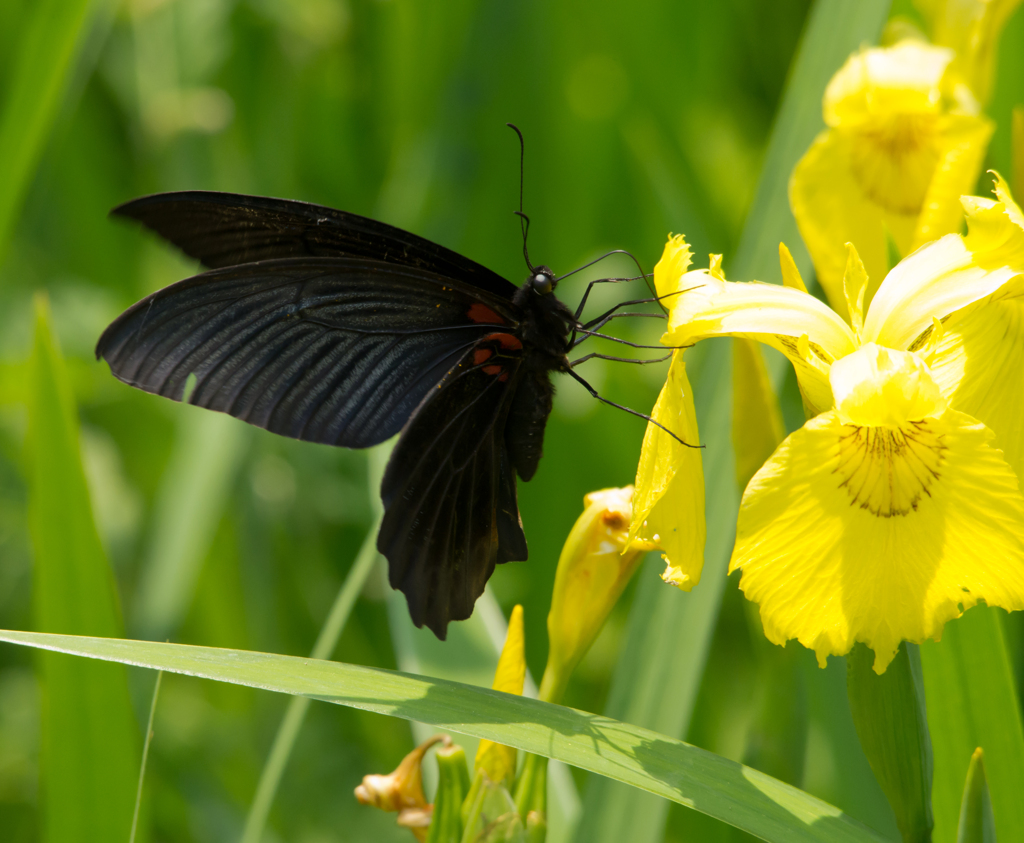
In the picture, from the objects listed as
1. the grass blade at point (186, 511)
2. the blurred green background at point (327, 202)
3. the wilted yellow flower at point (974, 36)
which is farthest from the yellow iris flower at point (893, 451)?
the grass blade at point (186, 511)

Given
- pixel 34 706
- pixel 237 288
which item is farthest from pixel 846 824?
pixel 34 706

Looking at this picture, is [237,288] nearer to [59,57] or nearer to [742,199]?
[59,57]

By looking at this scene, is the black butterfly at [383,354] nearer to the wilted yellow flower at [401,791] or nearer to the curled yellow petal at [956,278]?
the wilted yellow flower at [401,791]

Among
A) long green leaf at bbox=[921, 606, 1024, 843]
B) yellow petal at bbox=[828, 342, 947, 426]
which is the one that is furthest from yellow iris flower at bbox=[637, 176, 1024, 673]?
long green leaf at bbox=[921, 606, 1024, 843]

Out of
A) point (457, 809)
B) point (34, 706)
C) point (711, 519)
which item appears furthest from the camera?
point (34, 706)

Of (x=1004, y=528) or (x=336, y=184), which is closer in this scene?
(x=1004, y=528)

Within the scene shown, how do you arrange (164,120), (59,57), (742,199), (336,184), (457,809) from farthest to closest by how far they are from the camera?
1. (336,184)
2. (742,199)
3. (164,120)
4. (59,57)
5. (457,809)

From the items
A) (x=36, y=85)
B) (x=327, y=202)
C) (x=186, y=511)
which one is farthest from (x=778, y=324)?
(x=327, y=202)

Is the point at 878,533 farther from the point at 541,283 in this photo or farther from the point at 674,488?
the point at 541,283
